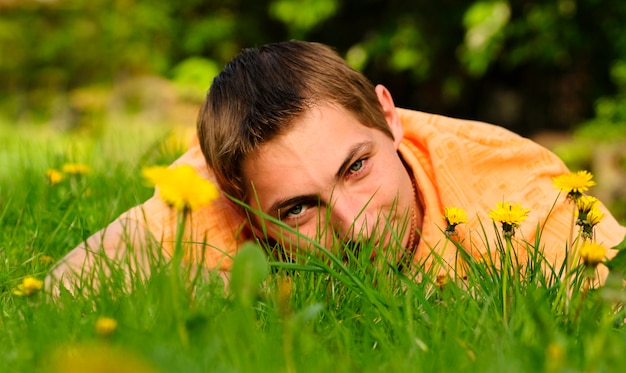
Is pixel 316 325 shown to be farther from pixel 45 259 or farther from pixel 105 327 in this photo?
pixel 45 259

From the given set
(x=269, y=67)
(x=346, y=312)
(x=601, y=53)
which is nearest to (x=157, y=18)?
(x=601, y=53)

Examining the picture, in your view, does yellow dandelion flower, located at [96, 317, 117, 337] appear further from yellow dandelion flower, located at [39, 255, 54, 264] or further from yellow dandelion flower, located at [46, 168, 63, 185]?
yellow dandelion flower, located at [46, 168, 63, 185]

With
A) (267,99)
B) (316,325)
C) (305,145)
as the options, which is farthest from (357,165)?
(316,325)

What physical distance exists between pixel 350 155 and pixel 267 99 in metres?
0.34

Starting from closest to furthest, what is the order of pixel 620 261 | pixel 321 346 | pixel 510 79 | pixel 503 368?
pixel 503 368 < pixel 321 346 < pixel 620 261 < pixel 510 79

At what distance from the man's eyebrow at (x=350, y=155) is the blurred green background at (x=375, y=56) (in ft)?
15.7

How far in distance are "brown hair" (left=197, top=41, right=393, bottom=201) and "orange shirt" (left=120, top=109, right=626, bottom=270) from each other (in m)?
0.18

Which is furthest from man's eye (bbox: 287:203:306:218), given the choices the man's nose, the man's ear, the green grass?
the man's ear

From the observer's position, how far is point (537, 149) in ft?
9.32

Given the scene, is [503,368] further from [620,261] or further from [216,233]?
[216,233]

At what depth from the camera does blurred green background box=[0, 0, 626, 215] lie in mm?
7137

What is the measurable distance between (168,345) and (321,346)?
28 cm

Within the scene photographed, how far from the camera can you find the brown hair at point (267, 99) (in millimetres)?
2428

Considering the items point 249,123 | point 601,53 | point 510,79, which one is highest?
point 249,123
